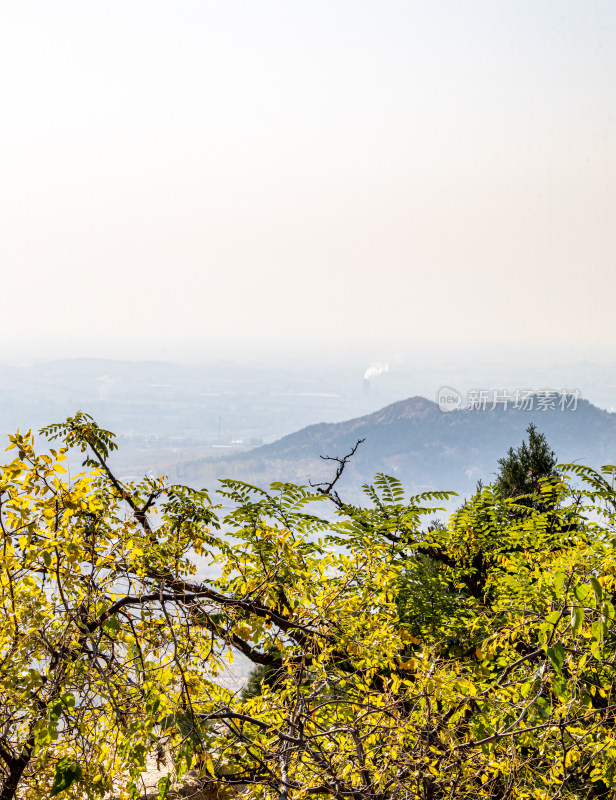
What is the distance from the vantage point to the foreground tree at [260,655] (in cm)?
325

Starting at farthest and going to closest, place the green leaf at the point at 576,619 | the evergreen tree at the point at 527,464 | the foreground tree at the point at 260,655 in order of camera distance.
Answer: the evergreen tree at the point at 527,464, the foreground tree at the point at 260,655, the green leaf at the point at 576,619

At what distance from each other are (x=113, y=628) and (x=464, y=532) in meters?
5.99

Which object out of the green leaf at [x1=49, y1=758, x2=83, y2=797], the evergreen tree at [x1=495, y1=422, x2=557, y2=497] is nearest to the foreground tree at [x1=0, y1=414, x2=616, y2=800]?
the green leaf at [x1=49, y1=758, x2=83, y2=797]

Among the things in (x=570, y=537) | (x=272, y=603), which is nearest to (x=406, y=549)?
(x=570, y=537)

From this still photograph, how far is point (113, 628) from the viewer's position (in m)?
3.73

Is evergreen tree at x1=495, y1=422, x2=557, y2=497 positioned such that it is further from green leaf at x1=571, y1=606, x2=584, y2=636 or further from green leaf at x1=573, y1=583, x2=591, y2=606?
green leaf at x1=571, y1=606, x2=584, y2=636

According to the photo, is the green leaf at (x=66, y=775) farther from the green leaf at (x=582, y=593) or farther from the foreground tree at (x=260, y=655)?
the green leaf at (x=582, y=593)

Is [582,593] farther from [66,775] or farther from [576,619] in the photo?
[66,775]

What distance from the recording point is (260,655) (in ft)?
18.9

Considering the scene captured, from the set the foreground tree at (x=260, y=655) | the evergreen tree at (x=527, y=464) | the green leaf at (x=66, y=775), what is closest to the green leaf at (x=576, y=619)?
the foreground tree at (x=260, y=655)

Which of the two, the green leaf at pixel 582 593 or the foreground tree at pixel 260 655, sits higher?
the green leaf at pixel 582 593

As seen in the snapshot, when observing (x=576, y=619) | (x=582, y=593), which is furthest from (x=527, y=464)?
→ (x=576, y=619)

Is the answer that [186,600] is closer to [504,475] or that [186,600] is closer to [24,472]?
[24,472]

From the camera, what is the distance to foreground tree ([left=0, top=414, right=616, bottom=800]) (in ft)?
10.6
